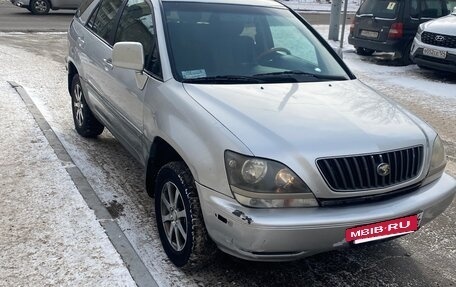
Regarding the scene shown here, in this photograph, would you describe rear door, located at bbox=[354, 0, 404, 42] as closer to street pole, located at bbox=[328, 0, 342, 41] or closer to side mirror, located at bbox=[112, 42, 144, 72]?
street pole, located at bbox=[328, 0, 342, 41]

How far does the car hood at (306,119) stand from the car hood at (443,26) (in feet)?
23.2

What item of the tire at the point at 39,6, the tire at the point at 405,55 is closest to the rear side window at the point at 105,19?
the tire at the point at 405,55

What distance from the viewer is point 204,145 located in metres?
2.83

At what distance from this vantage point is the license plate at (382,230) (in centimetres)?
267

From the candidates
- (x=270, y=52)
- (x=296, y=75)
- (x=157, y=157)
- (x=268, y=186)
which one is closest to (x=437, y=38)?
(x=270, y=52)

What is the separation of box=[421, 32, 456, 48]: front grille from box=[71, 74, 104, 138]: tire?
7.16 meters

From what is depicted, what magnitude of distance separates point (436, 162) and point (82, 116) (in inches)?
146

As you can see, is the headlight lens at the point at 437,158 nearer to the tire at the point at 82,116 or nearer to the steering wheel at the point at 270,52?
the steering wheel at the point at 270,52

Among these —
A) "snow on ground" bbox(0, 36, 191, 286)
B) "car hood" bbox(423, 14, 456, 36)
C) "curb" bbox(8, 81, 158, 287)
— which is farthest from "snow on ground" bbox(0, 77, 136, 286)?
"car hood" bbox(423, 14, 456, 36)

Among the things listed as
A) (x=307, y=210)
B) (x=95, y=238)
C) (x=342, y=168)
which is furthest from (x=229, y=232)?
(x=95, y=238)

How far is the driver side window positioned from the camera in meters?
3.64

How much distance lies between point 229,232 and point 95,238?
1219 mm

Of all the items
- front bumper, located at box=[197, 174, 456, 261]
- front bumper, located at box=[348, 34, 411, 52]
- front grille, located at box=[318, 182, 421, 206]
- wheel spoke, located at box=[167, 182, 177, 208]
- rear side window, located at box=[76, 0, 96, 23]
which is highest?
rear side window, located at box=[76, 0, 96, 23]

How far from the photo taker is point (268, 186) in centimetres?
263
